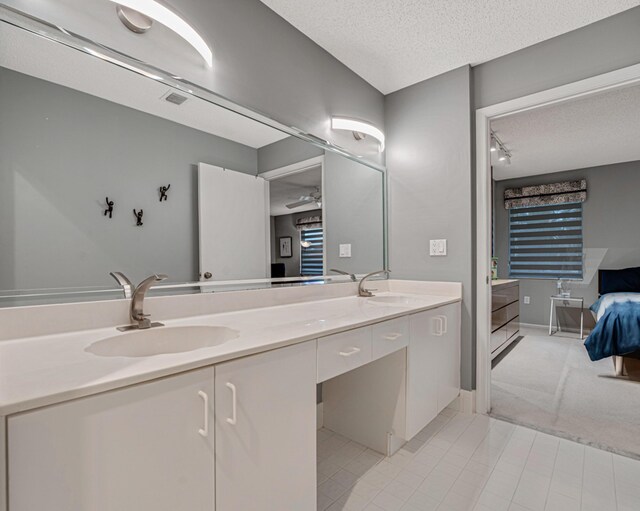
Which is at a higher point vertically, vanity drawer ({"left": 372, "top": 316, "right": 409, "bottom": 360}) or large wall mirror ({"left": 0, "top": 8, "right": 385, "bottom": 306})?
large wall mirror ({"left": 0, "top": 8, "right": 385, "bottom": 306})

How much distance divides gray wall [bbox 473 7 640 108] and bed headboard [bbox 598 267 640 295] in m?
3.49

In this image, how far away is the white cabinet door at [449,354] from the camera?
196cm

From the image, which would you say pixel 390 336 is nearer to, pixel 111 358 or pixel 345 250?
pixel 345 250

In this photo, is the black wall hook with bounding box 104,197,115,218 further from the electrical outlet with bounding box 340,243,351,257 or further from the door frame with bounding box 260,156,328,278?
the electrical outlet with bounding box 340,243,351,257

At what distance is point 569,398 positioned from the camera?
2447 mm

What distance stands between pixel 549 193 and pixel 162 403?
557 cm

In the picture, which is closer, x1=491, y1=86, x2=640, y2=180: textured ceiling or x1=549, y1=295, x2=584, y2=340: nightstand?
x1=491, y1=86, x2=640, y2=180: textured ceiling

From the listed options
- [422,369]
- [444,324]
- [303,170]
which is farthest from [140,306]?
[444,324]

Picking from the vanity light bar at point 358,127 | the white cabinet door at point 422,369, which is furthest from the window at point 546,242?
the white cabinet door at point 422,369

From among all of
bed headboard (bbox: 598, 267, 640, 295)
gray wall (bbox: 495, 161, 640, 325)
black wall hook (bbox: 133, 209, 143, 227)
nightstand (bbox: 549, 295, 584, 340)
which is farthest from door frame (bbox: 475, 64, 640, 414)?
gray wall (bbox: 495, 161, 640, 325)

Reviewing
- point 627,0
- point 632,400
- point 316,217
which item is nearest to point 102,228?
point 316,217

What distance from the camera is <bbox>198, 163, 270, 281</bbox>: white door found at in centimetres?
148

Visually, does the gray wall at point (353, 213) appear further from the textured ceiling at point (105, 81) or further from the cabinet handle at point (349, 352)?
the cabinet handle at point (349, 352)

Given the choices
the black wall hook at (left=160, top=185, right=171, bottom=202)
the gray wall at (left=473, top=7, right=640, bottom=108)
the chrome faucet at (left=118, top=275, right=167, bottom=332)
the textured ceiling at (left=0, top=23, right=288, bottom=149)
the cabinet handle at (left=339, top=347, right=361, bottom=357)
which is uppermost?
the gray wall at (left=473, top=7, right=640, bottom=108)
